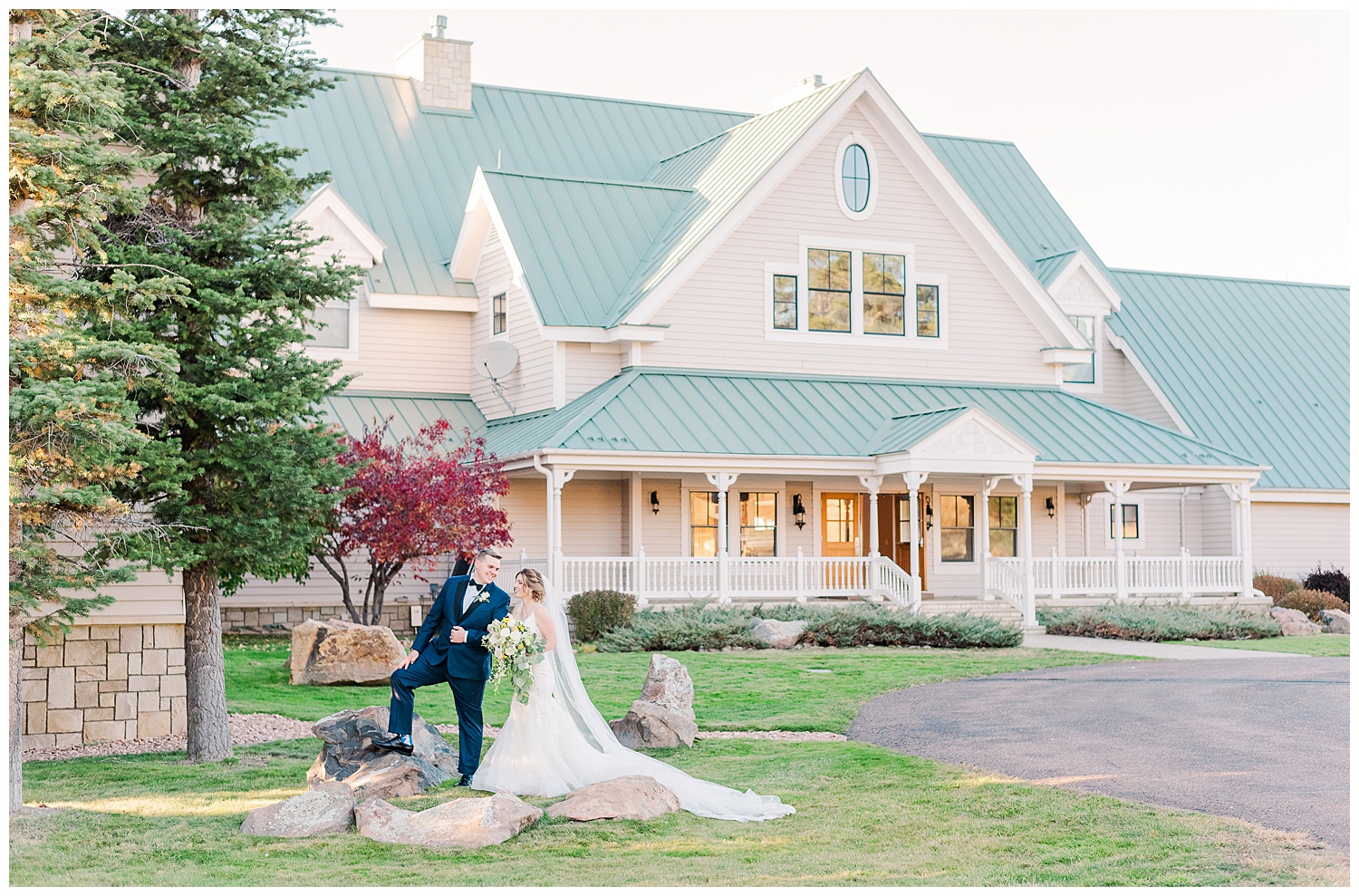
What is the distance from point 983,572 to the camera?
2648 centimetres

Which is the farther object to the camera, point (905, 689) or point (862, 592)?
point (862, 592)

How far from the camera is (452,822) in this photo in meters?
9.23

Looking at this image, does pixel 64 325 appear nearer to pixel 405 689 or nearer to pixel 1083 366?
pixel 405 689

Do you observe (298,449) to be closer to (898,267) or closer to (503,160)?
(898,267)

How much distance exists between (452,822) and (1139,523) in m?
25.5

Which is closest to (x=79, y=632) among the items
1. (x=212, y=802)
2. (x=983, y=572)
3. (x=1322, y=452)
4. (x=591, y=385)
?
(x=212, y=802)

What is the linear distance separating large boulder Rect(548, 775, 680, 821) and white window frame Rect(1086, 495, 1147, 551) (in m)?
23.0

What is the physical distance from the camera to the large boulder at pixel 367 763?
412 inches

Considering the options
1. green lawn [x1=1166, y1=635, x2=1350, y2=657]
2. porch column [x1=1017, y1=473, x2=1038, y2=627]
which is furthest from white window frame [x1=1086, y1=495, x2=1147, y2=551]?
green lawn [x1=1166, y1=635, x2=1350, y2=657]

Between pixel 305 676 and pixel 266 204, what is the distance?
6.62 meters

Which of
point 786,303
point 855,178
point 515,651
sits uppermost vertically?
point 855,178

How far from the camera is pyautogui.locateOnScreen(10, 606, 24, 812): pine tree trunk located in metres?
9.88

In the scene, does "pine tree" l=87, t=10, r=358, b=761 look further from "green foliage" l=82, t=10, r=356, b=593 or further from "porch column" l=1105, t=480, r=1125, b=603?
"porch column" l=1105, t=480, r=1125, b=603

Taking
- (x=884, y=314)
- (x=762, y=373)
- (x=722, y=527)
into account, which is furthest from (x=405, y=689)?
(x=884, y=314)
